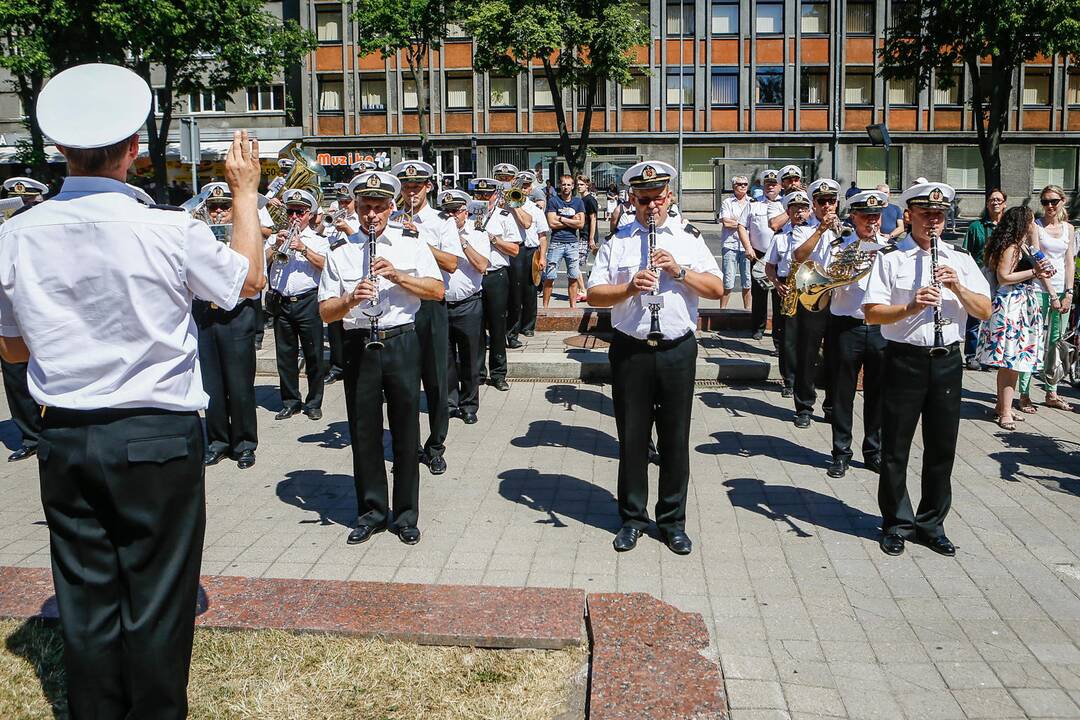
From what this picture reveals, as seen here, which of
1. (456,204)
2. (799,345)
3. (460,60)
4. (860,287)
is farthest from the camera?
(460,60)

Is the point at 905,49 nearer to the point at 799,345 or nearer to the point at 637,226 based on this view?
the point at 799,345

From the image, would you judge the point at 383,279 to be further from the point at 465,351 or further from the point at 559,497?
the point at 465,351

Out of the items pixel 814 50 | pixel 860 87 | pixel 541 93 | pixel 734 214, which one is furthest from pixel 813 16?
pixel 734 214

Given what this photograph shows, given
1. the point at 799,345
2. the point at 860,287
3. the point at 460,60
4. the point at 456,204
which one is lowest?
the point at 799,345

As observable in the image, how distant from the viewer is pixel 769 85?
4675cm

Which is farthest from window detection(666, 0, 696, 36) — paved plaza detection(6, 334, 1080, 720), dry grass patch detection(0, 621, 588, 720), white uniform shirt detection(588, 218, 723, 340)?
dry grass patch detection(0, 621, 588, 720)

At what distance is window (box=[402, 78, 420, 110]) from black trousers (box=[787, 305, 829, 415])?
136 ft

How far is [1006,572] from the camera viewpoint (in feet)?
19.2

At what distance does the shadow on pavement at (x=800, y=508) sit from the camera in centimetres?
672

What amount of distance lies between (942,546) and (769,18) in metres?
44.4

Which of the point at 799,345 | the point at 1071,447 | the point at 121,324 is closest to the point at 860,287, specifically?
the point at 799,345

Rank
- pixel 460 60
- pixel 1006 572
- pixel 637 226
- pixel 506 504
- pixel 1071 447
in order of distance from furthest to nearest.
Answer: pixel 460 60 < pixel 1071 447 < pixel 506 504 < pixel 637 226 < pixel 1006 572

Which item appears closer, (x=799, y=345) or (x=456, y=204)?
(x=799, y=345)

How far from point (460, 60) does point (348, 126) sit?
618cm
